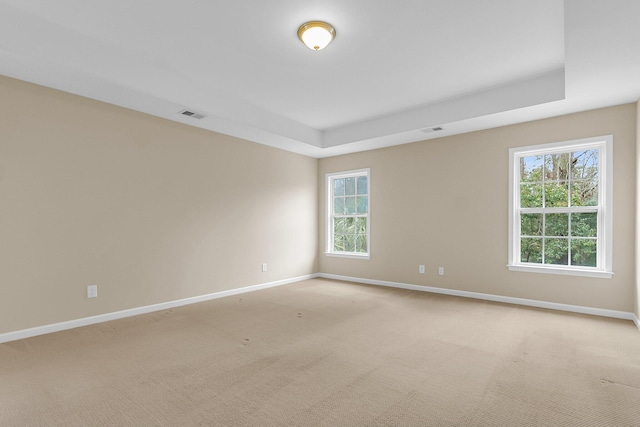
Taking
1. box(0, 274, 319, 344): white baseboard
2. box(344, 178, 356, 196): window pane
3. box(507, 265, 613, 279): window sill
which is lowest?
box(0, 274, 319, 344): white baseboard

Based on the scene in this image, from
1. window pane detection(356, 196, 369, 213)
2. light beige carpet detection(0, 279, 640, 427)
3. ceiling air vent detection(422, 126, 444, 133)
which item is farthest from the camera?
window pane detection(356, 196, 369, 213)

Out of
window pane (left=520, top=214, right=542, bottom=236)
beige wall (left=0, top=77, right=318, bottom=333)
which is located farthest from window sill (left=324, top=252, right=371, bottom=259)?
window pane (left=520, top=214, right=542, bottom=236)

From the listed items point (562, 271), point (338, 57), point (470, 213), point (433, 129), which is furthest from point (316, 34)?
point (562, 271)

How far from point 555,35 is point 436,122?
1730 mm

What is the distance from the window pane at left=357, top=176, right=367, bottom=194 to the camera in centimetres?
601

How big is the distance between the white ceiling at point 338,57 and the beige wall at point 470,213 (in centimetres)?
31

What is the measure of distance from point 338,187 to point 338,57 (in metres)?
3.39

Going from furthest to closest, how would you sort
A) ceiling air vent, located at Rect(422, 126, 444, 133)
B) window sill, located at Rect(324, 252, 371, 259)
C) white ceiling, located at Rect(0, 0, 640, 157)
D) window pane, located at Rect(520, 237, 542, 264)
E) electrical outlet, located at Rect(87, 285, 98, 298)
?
window sill, located at Rect(324, 252, 371, 259), ceiling air vent, located at Rect(422, 126, 444, 133), window pane, located at Rect(520, 237, 542, 264), electrical outlet, located at Rect(87, 285, 98, 298), white ceiling, located at Rect(0, 0, 640, 157)

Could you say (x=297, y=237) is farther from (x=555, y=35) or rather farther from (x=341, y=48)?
(x=555, y=35)

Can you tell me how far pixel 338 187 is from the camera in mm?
6438

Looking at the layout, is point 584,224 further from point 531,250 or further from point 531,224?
point 531,250

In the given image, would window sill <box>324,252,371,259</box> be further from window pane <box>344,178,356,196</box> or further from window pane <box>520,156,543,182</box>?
window pane <box>520,156,543,182</box>

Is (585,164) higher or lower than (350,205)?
higher

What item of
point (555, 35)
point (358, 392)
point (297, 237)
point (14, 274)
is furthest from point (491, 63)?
point (14, 274)
